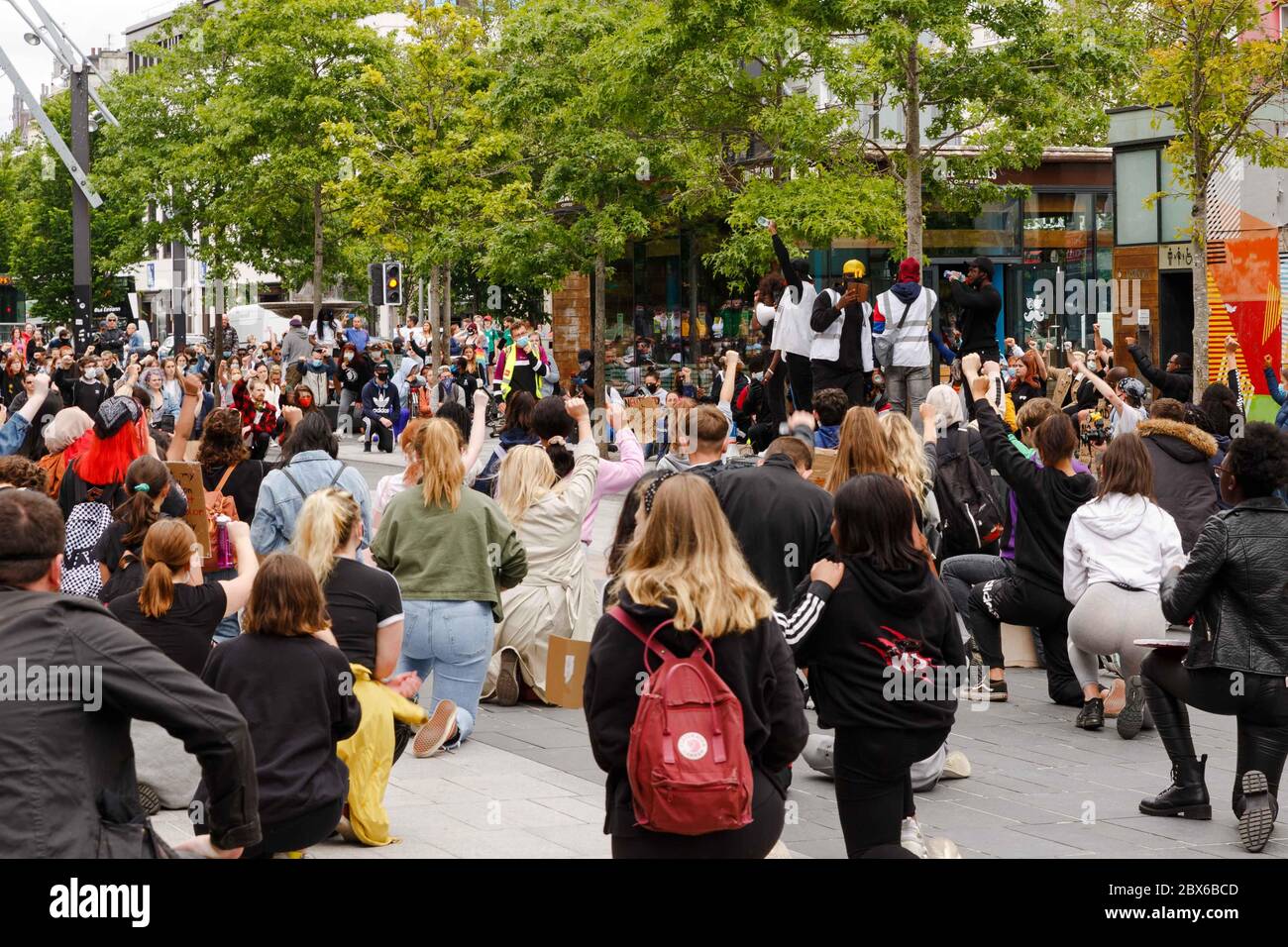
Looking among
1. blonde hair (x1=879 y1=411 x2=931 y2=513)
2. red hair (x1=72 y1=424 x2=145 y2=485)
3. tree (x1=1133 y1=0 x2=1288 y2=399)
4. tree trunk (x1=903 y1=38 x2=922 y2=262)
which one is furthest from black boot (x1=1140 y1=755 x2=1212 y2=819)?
tree trunk (x1=903 y1=38 x2=922 y2=262)

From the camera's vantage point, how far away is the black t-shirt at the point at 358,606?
6871 mm

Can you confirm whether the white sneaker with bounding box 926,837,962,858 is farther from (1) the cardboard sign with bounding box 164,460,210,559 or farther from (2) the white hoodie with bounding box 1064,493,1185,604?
(1) the cardboard sign with bounding box 164,460,210,559

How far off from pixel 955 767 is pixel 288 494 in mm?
3723

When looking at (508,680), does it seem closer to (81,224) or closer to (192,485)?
(192,485)

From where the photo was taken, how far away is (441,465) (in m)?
8.45

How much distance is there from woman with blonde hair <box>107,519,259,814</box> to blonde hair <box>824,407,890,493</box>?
2.74 m

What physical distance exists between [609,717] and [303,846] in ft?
5.74

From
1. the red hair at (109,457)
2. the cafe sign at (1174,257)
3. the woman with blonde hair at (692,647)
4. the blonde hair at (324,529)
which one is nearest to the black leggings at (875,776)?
the woman with blonde hair at (692,647)

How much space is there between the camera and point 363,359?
104 ft

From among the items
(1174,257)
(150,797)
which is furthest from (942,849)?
(1174,257)

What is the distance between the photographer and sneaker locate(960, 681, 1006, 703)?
10320 mm

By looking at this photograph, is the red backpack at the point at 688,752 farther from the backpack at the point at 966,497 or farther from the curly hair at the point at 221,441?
the backpack at the point at 966,497
